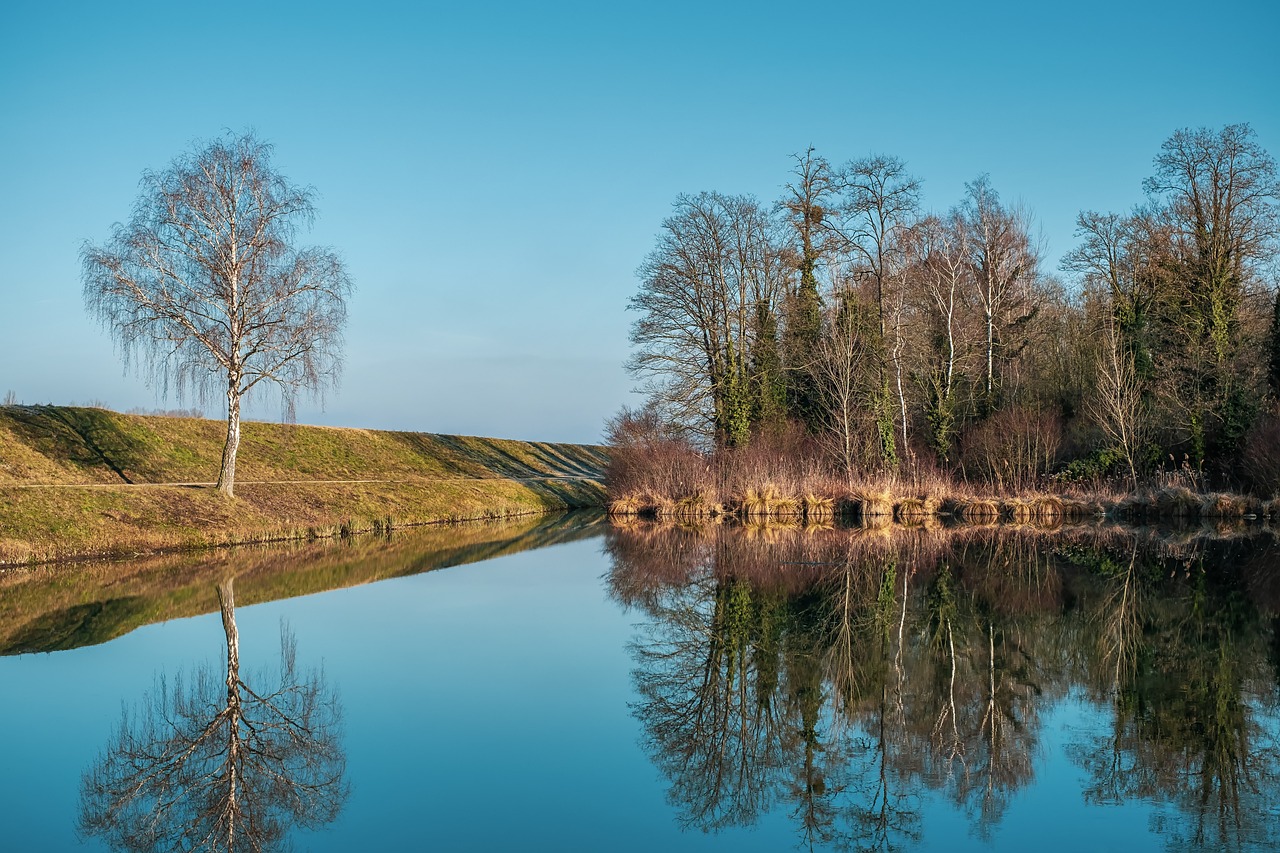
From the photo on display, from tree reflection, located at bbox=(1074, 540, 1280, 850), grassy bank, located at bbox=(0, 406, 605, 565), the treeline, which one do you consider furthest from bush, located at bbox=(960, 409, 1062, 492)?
tree reflection, located at bbox=(1074, 540, 1280, 850)

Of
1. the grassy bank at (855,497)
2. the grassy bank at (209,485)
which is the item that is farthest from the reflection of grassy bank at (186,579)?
the grassy bank at (855,497)

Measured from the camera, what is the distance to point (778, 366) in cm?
3672


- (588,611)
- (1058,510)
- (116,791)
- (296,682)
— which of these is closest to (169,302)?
(588,611)

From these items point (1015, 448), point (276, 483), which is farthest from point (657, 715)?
point (1015, 448)

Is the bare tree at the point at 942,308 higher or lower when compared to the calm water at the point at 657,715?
higher

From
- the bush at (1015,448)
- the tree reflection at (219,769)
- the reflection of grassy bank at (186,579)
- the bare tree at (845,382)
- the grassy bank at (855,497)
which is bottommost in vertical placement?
the tree reflection at (219,769)

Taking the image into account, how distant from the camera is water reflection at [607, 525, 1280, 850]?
6082 mm

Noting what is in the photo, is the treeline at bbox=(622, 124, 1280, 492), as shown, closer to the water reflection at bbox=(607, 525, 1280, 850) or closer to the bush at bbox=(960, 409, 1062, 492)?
the bush at bbox=(960, 409, 1062, 492)

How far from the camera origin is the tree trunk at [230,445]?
24984 mm

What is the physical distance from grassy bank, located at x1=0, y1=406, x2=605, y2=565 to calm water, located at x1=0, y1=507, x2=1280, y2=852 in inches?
263

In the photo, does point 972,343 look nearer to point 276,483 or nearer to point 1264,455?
point 1264,455

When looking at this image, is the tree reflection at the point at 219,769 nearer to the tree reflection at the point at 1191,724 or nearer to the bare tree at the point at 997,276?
the tree reflection at the point at 1191,724

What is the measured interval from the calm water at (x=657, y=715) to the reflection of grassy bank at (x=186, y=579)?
5.1 inches

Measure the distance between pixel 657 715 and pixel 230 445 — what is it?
2115 centimetres
